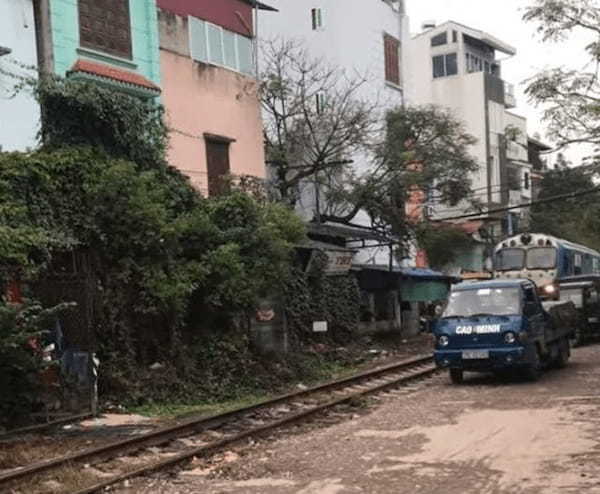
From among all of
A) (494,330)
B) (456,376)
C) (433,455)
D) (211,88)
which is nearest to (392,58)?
(211,88)

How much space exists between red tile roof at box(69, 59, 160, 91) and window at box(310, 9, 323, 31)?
48.3ft

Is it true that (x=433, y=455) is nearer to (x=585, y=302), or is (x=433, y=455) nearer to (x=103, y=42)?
(x=103, y=42)

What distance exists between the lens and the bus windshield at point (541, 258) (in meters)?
29.9

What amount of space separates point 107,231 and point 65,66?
535 centimetres

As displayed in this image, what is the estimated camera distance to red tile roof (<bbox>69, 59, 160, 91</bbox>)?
19.3m

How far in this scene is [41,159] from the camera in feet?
49.8

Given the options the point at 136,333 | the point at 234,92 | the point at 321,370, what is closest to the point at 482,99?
the point at 234,92

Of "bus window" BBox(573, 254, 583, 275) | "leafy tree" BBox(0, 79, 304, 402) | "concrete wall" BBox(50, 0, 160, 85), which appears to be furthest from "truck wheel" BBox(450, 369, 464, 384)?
"bus window" BBox(573, 254, 583, 275)

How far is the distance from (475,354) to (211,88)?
1207 cm

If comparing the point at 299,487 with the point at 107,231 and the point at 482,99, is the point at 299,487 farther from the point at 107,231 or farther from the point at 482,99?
the point at 482,99

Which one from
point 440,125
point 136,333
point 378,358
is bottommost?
point 378,358

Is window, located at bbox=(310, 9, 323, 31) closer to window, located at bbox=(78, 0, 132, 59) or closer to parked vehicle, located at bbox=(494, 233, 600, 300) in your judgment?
parked vehicle, located at bbox=(494, 233, 600, 300)

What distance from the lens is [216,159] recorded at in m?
24.9

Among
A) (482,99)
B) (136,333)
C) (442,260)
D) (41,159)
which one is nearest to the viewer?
(41,159)
